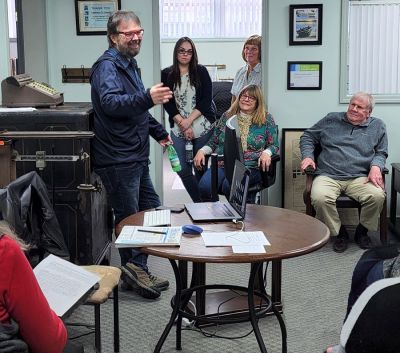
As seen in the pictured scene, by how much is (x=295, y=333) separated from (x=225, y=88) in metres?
4.08

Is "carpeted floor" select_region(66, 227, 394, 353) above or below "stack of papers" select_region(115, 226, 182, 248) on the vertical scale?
below

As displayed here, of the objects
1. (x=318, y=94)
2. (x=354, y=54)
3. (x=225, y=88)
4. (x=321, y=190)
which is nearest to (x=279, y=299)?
(x=321, y=190)

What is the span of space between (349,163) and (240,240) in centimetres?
234

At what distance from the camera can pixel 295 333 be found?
312cm

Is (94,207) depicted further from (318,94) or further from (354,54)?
(354,54)

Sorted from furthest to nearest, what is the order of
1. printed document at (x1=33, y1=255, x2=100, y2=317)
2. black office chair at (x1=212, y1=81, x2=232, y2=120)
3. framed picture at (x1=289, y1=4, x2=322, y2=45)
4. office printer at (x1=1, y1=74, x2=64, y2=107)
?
1. black office chair at (x1=212, y1=81, x2=232, y2=120)
2. framed picture at (x1=289, y1=4, x2=322, y2=45)
3. office printer at (x1=1, y1=74, x2=64, y2=107)
4. printed document at (x1=33, y1=255, x2=100, y2=317)

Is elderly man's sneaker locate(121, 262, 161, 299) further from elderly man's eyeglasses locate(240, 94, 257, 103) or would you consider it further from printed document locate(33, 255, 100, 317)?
elderly man's eyeglasses locate(240, 94, 257, 103)

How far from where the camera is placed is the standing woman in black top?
473cm

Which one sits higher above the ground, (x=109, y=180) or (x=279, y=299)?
(x=109, y=180)

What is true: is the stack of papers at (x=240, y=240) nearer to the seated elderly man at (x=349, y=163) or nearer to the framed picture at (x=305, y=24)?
the seated elderly man at (x=349, y=163)

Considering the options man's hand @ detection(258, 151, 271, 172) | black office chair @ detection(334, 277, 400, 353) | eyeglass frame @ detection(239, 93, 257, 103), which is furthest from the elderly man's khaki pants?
black office chair @ detection(334, 277, 400, 353)

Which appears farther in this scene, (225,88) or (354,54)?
(225,88)

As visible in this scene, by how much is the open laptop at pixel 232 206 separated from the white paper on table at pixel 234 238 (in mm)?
212

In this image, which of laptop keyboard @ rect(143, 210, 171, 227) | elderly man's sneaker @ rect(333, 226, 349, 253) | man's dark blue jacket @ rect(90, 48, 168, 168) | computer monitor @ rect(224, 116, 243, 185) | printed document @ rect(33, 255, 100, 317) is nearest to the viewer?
printed document @ rect(33, 255, 100, 317)
